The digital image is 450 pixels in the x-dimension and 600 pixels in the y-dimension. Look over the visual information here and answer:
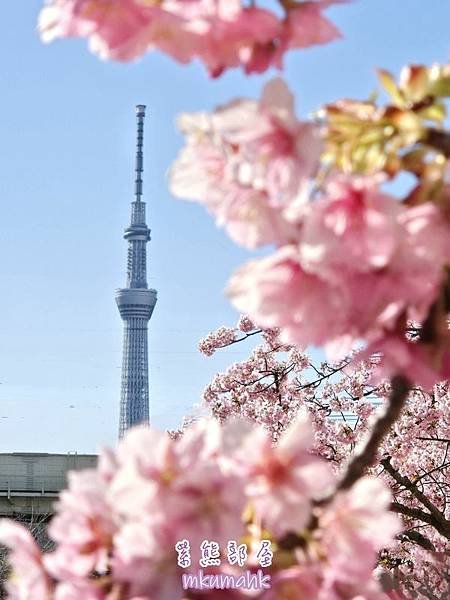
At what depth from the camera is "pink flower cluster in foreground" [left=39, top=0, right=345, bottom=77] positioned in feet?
3.43

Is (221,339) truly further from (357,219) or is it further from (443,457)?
(357,219)

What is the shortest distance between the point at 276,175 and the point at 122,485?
1.09 ft

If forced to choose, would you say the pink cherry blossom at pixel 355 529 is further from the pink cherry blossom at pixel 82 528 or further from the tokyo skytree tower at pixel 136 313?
the tokyo skytree tower at pixel 136 313

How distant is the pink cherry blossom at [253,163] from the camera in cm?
98

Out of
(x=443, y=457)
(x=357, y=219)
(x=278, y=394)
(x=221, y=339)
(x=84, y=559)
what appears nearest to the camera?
(x=357, y=219)

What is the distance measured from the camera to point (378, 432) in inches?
42.9

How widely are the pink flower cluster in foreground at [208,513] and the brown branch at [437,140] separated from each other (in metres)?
0.31

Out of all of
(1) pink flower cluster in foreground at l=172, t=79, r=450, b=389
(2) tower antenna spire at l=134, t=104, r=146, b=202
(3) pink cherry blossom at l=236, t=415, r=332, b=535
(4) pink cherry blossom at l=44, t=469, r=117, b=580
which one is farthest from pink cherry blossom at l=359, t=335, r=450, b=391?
(2) tower antenna spire at l=134, t=104, r=146, b=202

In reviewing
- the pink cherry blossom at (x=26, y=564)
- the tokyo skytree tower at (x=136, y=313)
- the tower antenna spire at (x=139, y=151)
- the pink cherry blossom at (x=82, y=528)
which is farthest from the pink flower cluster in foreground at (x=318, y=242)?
the tower antenna spire at (x=139, y=151)

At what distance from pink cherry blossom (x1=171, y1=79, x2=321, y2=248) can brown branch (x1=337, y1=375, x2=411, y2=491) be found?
0.21 metres

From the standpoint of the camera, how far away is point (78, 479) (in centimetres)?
103

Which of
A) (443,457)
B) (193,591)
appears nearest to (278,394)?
(443,457)

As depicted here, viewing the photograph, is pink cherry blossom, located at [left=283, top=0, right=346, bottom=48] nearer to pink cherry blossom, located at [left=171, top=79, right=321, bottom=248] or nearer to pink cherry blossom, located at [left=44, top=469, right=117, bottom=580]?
pink cherry blossom, located at [left=171, top=79, right=321, bottom=248]

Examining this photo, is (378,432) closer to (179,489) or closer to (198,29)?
(179,489)
